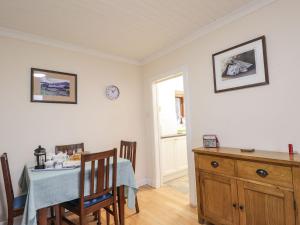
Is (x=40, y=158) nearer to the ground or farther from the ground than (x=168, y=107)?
nearer to the ground

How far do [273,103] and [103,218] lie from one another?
248 cm

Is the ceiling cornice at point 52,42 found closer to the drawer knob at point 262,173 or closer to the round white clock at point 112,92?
the round white clock at point 112,92

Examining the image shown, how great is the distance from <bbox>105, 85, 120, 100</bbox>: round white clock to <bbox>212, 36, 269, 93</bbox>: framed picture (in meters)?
1.72

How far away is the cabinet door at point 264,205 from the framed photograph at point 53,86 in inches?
98.2

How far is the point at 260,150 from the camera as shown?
76.4 inches

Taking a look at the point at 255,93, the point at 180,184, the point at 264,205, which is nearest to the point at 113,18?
the point at 255,93

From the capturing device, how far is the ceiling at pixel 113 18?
1.91m

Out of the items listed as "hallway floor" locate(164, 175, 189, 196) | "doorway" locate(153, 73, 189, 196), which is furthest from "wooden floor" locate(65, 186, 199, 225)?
"doorway" locate(153, 73, 189, 196)

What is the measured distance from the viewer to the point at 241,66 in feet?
6.92

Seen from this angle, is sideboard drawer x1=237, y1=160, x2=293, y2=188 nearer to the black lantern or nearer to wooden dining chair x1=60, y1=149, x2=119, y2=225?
wooden dining chair x1=60, y1=149, x2=119, y2=225

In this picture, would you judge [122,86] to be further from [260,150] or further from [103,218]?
[260,150]

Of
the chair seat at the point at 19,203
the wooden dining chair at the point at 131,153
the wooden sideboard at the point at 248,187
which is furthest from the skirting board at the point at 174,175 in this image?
the chair seat at the point at 19,203

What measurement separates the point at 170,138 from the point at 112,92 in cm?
154

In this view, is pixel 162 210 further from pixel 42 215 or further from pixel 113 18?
pixel 113 18
